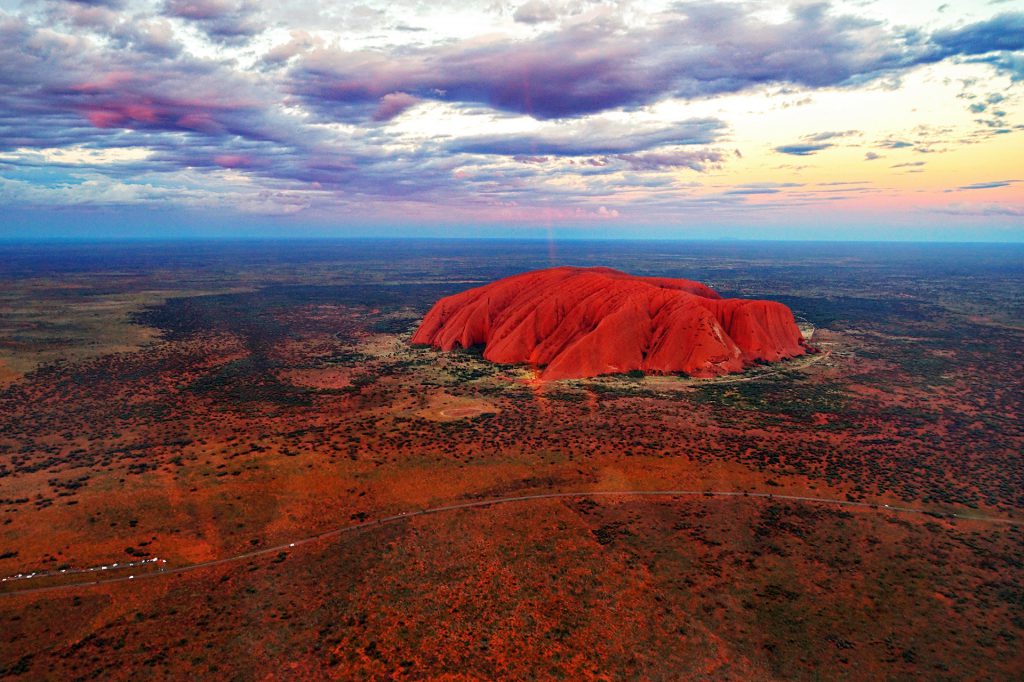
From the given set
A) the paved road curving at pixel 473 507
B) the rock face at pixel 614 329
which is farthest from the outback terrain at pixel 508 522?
the rock face at pixel 614 329

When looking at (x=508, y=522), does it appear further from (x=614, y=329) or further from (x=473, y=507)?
(x=614, y=329)

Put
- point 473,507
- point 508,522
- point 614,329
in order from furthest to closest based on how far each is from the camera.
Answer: point 614,329, point 473,507, point 508,522

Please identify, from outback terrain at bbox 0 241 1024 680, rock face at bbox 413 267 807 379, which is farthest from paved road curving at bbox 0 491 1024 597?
rock face at bbox 413 267 807 379

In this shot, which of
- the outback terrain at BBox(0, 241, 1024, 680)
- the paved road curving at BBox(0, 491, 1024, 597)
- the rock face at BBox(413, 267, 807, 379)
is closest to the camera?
the outback terrain at BBox(0, 241, 1024, 680)

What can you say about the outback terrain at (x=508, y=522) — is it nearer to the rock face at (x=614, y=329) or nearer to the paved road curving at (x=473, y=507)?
the paved road curving at (x=473, y=507)

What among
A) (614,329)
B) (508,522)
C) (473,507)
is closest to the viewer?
(508,522)

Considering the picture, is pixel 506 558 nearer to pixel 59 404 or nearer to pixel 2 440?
pixel 2 440

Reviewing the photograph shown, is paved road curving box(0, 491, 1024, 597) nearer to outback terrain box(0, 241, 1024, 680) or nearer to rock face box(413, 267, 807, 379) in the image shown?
outback terrain box(0, 241, 1024, 680)

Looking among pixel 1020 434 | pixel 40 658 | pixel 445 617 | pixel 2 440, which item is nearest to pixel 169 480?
pixel 40 658

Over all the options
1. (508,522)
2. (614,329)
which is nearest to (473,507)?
(508,522)
